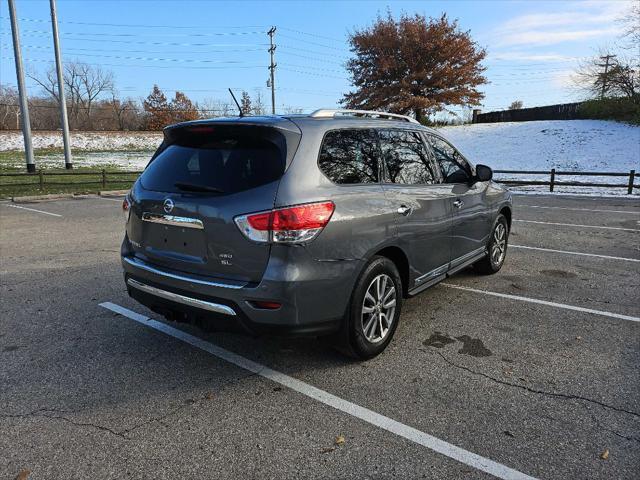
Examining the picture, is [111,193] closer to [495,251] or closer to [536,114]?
[495,251]

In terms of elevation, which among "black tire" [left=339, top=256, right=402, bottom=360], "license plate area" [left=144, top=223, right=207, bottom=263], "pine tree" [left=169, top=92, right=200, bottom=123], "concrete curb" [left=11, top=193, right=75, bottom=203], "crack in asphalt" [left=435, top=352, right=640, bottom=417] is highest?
"pine tree" [left=169, top=92, right=200, bottom=123]

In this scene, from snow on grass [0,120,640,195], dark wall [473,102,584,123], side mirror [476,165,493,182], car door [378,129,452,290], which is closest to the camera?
car door [378,129,452,290]

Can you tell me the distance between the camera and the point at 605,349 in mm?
3902

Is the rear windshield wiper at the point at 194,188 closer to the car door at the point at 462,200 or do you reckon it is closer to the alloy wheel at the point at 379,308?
the alloy wheel at the point at 379,308

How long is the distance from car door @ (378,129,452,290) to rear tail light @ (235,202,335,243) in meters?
0.95

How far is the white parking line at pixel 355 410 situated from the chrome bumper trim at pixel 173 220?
114 cm

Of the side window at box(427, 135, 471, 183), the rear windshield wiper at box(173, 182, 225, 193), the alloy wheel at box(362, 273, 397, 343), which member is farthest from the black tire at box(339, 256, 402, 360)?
the side window at box(427, 135, 471, 183)

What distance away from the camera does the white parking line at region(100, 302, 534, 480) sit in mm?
2490

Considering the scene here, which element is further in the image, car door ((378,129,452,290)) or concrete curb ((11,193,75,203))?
concrete curb ((11,193,75,203))

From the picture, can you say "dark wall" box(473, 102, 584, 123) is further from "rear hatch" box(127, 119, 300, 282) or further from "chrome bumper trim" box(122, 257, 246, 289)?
"chrome bumper trim" box(122, 257, 246, 289)

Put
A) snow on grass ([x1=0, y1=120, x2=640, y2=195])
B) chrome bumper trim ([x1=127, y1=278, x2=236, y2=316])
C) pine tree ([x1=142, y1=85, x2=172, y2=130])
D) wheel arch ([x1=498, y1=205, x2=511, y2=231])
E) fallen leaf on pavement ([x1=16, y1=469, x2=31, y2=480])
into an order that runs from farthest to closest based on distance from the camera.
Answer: pine tree ([x1=142, y1=85, x2=172, y2=130]), snow on grass ([x1=0, y1=120, x2=640, y2=195]), wheel arch ([x1=498, y1=205, x2=511, y2=231]), chrome bumper trim ([x1=127, y1=278, x2=236, y2=316]), fallen leaf on pavement ([x1=16, y1=469, x2=31, y2=480])

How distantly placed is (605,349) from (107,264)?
6.00m

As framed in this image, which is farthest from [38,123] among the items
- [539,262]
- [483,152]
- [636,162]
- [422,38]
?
[539,262]

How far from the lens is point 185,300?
3273 millimetres
